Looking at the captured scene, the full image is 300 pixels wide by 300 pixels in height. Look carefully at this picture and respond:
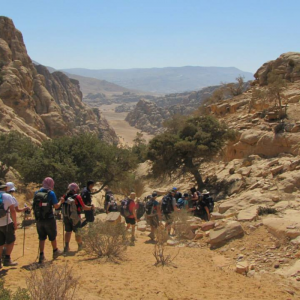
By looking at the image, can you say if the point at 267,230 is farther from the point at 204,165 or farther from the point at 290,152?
the point at 204,165

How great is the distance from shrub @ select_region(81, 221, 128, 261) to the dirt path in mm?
279

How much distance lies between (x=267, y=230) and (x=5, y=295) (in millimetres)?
7419

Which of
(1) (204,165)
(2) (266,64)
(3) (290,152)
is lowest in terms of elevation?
(1) (204,165)

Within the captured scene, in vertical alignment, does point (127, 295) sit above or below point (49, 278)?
below

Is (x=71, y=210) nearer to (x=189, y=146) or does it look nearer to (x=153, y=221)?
(x=153, y=221)

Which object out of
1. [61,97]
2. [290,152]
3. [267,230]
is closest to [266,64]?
[290,152]

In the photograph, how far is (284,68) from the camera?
110ft

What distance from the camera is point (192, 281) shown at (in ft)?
23.0

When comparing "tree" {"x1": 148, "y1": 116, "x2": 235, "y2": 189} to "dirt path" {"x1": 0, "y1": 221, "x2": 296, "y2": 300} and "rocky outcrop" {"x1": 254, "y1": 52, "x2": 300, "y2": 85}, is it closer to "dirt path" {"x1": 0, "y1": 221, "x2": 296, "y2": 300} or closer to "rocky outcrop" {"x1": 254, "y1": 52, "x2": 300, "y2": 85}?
"dirt path" {"x1": 0, "y1": 221, "x2": 296, "y2": 300}

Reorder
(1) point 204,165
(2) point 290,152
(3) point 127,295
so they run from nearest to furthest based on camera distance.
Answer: (3) point 127,295
(2) point 290,152
(1) point 204,165

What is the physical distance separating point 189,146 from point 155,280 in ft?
40.4

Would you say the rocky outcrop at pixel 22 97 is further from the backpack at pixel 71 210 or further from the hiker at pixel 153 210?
the backpack at pixel 71 210

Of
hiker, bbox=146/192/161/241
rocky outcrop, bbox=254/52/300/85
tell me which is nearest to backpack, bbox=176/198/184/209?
hiker, bbox=146/192/161/241

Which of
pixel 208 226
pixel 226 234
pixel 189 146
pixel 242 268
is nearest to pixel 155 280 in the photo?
pixel 242 268
